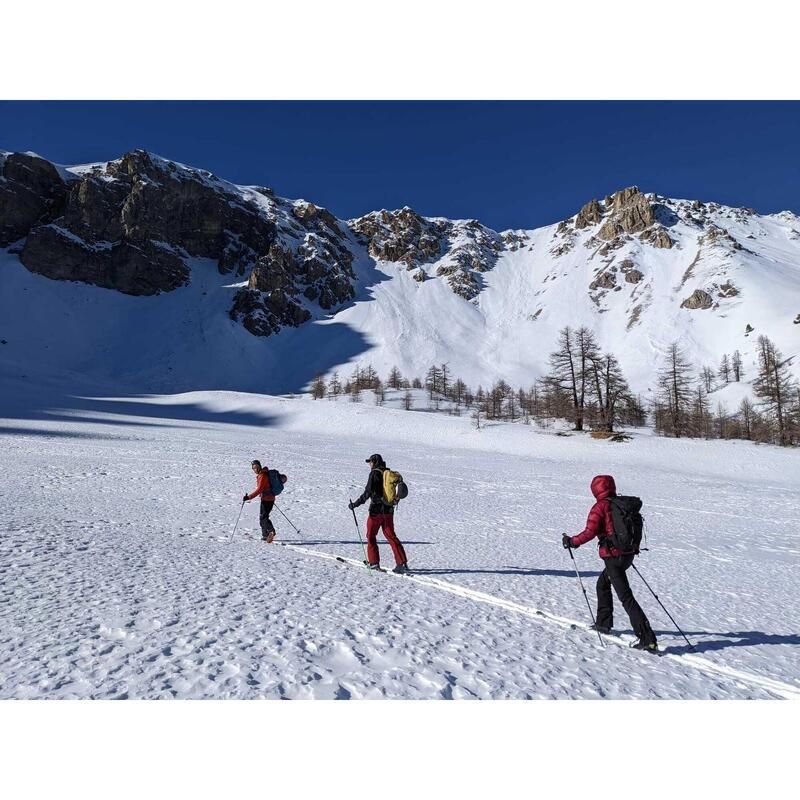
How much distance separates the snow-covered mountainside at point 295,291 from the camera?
391 feet

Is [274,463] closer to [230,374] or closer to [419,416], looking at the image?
[419,416]

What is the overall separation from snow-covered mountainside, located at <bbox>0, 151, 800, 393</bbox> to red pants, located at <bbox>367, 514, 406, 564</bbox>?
108 meters

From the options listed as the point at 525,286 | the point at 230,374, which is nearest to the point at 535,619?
the point at 230,374

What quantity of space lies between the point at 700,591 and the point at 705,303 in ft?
475

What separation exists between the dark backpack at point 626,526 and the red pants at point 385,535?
3.75m

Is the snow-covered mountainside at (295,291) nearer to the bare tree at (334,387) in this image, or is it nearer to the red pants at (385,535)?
the bare tree at (334,387)

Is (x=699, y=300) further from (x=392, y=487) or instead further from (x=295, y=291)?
(x=392, y=487)

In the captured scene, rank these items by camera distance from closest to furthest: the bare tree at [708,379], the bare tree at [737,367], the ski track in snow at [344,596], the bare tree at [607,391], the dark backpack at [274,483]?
the ski track in snow at [344,596] → the dark backpack at [274,483] → the bare tree at [607,391] → the bare tree at [708,379] → the bare tree at [737,367]

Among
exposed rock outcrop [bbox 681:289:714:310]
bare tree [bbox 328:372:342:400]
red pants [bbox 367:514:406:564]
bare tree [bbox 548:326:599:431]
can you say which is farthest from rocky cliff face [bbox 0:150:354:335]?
red pants [bbox 367:514:406:564]

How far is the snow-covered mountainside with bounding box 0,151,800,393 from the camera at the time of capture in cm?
11931

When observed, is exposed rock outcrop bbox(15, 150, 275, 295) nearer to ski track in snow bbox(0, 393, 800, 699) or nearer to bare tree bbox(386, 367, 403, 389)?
bare tree bbox(386, 367, 403, 389)

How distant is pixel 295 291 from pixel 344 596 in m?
162

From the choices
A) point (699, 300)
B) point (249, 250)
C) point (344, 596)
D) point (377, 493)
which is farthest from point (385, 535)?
point (249, 250)

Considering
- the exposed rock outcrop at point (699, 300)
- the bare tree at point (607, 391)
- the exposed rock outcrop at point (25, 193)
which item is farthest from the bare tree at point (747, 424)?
the exposed rock outcrop at point (25, 193)
